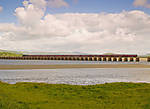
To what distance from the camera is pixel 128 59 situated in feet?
380

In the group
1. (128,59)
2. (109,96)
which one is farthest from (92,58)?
(109,96)

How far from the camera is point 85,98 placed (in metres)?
11.5

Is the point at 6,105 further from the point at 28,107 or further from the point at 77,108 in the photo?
the point at 77,108

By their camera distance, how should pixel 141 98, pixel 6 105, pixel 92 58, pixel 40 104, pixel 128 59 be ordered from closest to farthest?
pixel 6 105, pixel 40 104, pixel 141 98, pixel 128 59, pixel 92 58

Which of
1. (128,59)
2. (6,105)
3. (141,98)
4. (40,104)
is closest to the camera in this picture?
(6,105)

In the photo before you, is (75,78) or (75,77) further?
(75,77)

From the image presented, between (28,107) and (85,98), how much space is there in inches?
139

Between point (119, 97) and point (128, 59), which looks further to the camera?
point (128, 59)

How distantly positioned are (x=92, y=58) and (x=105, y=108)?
133 meters

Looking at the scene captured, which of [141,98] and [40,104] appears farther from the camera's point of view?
[141,98]

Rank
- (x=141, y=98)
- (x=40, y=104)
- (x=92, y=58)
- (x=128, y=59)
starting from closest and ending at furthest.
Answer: (x=40, y=104) < (x=141, y=98) < (x=128, y=59) < (x=92, y=58)

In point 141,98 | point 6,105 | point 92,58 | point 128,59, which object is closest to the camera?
point 6,105

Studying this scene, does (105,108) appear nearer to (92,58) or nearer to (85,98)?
(85,98)

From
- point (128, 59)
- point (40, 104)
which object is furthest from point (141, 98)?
point (128, 59)
